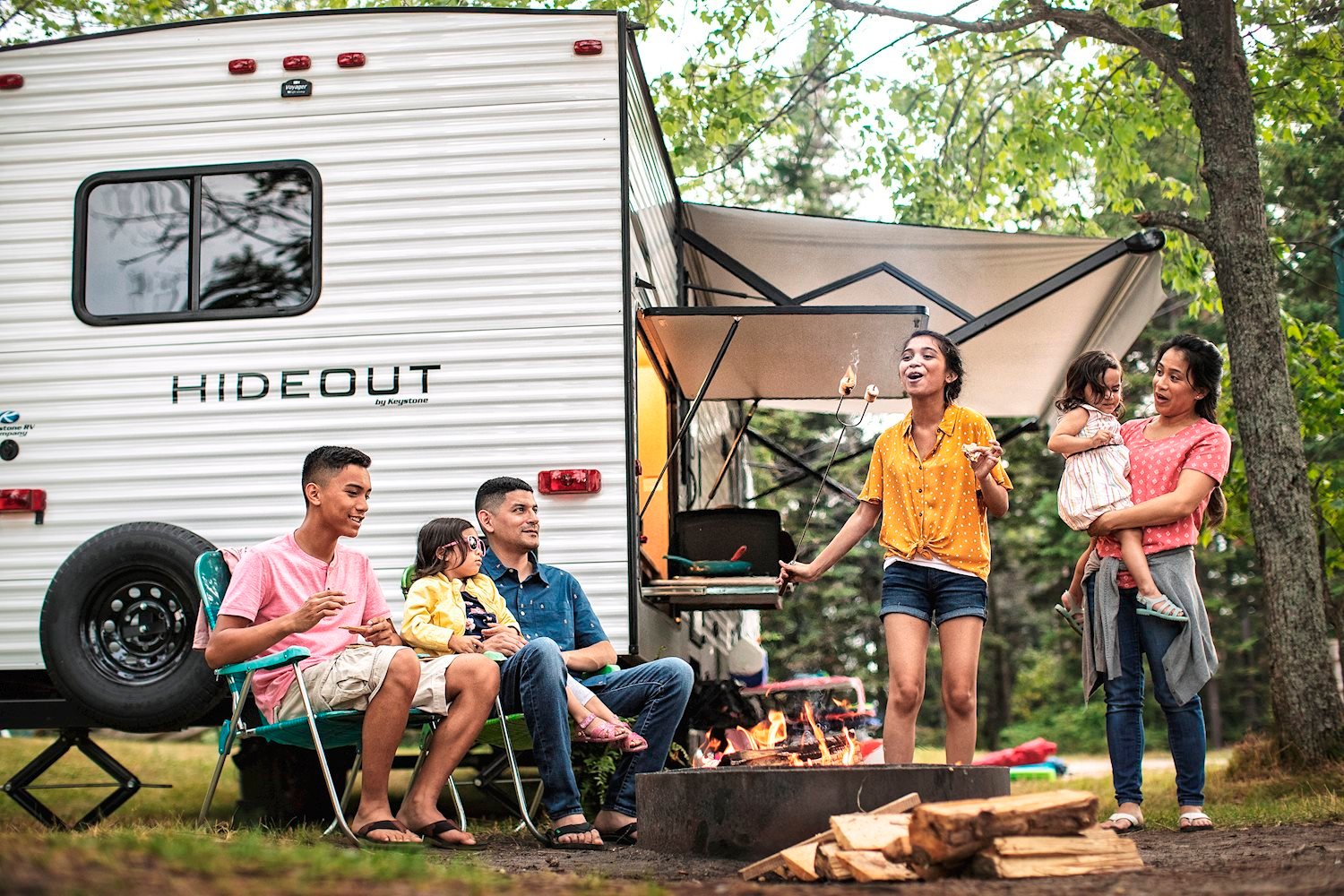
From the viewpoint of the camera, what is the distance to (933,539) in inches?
166

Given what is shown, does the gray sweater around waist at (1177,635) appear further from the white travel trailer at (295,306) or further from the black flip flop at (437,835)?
the black flip flop at (437,835)

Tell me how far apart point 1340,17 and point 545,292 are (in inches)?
214

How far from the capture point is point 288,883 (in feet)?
7.57

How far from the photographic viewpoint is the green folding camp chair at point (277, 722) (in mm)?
3812

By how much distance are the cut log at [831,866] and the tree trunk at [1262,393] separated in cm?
378

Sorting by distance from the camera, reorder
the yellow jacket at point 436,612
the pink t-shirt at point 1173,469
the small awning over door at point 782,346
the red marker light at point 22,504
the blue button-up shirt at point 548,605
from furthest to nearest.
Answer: the small awning over door at point 782,346 < the red marker light at point 22,504 < the blue button-up shirt at point 548,605 < the pink t-shirt at point 1173,469 < the yellow jacket at point 436,612

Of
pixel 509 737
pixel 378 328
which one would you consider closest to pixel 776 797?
pixel 509 737

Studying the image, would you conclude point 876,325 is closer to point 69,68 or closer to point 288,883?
point 69,68

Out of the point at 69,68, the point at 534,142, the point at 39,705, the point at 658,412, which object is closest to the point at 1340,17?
the point at 658,412

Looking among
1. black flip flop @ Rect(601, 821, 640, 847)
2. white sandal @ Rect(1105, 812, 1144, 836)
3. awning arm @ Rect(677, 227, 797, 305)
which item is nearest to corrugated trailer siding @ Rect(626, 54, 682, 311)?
awning arm @ Rect(677, 227, 797, 305)

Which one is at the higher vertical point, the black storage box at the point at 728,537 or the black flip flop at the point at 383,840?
the black storage box at the point at 728,537

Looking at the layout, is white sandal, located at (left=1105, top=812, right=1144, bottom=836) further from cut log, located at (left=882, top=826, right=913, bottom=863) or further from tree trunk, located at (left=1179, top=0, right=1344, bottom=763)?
tree trunk, located at (left=1179, top=0, right=1344, bottom=763)

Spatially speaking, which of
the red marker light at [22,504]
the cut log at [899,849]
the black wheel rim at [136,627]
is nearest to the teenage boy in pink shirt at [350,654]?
the black wheel rim at [136,627]

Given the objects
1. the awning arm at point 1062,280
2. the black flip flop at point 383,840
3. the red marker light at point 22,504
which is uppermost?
the awning arm at point 1062,280
